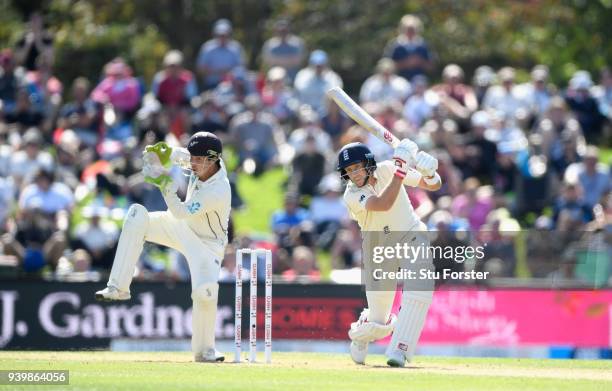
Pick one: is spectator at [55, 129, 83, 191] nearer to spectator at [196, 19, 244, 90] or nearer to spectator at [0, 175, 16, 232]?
spectator at [0, 175, 16, 232]

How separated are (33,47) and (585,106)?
9.55m

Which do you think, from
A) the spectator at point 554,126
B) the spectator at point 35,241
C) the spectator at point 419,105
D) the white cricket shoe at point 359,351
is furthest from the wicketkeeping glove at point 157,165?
the spectator at point 554,126

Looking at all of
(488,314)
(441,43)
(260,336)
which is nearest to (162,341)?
(260,336)

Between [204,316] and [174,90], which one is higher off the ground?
[174,90]

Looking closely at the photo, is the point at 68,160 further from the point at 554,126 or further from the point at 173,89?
the point at 554,126

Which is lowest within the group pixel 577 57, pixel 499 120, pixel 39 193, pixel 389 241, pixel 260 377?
pixel 260 377

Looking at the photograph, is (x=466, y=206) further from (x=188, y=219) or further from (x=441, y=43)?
(x=441, y=43)

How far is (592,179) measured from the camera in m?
19.9

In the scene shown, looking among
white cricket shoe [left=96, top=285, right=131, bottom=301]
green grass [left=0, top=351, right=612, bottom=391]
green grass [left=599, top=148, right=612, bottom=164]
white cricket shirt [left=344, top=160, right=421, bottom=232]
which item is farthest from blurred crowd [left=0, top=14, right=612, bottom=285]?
white cricket shoe [left=96, top=285, right=131, bottom=301]

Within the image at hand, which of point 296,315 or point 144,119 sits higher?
point 144,119

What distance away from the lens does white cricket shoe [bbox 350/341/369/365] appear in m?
12.5

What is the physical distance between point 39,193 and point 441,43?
1153 cm

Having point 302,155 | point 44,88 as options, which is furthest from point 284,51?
point 44,88

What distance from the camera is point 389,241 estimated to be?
12.2 meters
